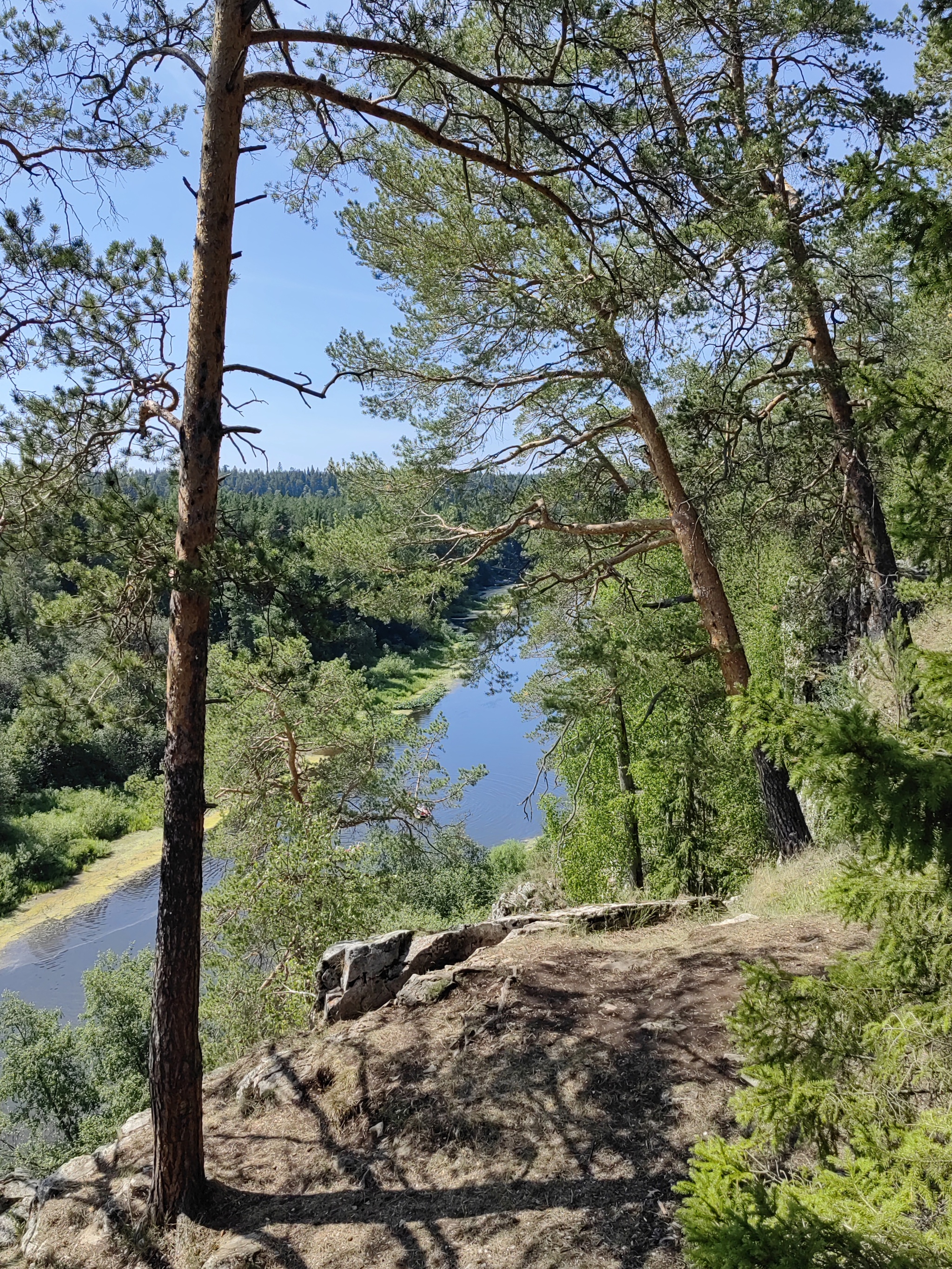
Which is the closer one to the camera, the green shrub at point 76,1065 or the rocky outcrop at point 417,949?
the rocky outcrop at point 417,949

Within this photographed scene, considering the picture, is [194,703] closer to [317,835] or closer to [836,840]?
[317,835]

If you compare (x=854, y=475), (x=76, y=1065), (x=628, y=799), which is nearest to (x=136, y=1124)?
(x=854, y=475)

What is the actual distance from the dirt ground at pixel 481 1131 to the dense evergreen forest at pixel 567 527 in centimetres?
44

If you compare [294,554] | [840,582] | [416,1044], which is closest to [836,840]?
[840,582]

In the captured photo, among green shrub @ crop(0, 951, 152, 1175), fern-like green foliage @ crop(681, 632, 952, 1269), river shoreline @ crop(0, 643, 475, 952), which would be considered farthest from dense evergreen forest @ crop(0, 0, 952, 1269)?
river shoreline @ crop(0, 643, 475, 952)

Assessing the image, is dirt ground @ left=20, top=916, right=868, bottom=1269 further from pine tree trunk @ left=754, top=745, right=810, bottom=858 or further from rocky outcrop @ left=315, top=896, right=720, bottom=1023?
pine tree trunk @ left=754, top=745, right=810, bottom=858

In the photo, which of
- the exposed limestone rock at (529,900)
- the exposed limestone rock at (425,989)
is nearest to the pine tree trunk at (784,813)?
the exposed limestone rock at (529,900)

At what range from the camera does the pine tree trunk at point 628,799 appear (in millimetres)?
12766

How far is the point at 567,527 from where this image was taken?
7766mm

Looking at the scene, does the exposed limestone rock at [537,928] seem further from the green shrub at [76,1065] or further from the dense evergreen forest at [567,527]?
the green shrub at [76,1065]

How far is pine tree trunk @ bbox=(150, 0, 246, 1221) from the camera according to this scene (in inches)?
163

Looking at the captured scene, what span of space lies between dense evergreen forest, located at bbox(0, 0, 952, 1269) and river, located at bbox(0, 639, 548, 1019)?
2.08m

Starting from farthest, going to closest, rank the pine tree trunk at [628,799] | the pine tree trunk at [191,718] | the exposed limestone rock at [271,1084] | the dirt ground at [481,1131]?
the pine tree trunk at [628,799] → the exposed limestone rock at [271,1084] → the pine tree trunk at [191,718] → the dirt ground at [481,1131]

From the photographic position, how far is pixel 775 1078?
102 inches
